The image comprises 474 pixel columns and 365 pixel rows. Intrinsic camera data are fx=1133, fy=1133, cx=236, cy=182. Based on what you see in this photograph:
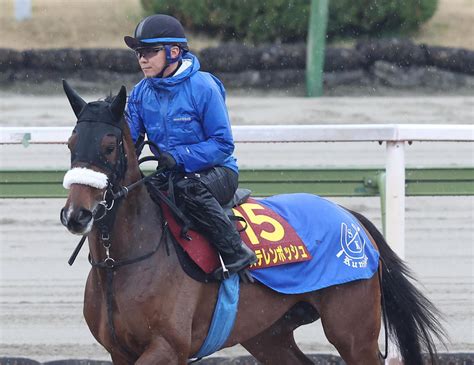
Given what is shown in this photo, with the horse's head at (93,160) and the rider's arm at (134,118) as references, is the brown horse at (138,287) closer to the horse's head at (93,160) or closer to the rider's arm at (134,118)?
the horse's head at (93,160)

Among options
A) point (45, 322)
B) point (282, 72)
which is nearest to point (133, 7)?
point (282, 72)

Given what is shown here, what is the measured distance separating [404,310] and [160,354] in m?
1.33

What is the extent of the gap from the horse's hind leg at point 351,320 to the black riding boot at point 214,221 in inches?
20.6

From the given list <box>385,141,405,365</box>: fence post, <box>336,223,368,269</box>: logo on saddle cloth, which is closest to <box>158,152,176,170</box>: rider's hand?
<box>336,223,368,269</box>: logo on saddle cloth

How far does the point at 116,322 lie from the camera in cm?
422

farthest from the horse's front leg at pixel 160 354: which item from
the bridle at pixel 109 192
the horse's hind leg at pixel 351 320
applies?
the horse's hind leg at pixel 351 320

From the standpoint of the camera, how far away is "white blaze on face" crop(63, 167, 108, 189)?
396 centimetres

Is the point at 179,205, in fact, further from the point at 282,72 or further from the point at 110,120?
the point at 282,72

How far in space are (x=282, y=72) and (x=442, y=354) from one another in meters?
12.5

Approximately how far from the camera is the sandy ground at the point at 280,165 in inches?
255

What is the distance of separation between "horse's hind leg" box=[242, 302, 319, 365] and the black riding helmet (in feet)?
4.39

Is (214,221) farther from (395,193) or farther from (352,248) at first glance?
(395,193)

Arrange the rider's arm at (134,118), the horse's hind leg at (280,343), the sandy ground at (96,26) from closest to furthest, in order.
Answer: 1. the rider's arm at (134,118)
2. the horse's hind leg at (280,343)
3. the sandy ground at (96,26)

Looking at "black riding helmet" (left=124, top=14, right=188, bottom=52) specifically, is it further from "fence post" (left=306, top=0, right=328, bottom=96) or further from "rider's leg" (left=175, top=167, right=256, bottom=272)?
"fence post" (left=306, top=0, right=328, bottom=96)
